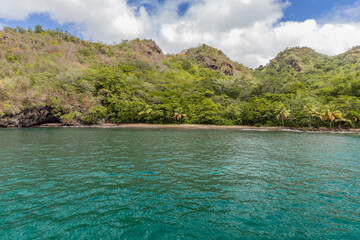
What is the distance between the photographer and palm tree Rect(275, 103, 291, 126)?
53.3 meters

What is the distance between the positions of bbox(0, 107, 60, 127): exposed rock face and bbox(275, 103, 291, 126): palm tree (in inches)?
2977

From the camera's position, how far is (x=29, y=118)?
5403cm

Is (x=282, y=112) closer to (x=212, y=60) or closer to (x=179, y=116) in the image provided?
(x=179, y=116)

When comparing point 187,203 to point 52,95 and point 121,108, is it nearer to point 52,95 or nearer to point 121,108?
point 121,108

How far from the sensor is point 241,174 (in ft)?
38.3

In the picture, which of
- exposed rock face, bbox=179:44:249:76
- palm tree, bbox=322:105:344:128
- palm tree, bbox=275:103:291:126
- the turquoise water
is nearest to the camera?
the turquoise water

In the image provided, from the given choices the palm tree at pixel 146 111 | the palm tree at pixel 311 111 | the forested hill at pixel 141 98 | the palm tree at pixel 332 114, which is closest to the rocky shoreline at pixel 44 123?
the forested hill at pixel 141 98

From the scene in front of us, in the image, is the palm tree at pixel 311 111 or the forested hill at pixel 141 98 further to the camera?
the forested hill at pixel 141 98

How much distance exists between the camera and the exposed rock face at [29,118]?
5034 cm

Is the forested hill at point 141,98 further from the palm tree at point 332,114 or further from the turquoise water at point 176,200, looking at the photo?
the turquoise water at point 176,200

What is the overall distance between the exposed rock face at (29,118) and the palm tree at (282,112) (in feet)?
248

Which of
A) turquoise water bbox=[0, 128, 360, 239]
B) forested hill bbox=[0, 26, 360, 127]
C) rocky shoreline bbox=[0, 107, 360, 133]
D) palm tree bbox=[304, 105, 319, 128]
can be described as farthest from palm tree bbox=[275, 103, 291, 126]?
turquoise water bbox=[0, 128, 360, 239]

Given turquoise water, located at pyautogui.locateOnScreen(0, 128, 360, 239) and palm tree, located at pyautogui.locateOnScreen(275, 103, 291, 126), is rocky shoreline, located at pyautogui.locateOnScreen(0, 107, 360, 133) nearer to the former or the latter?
palm tree, located at pyautogui.locateOnScreen(275, 103, 291, 126)

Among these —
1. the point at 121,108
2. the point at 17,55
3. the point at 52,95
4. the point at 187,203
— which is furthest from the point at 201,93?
the point at 17,55
